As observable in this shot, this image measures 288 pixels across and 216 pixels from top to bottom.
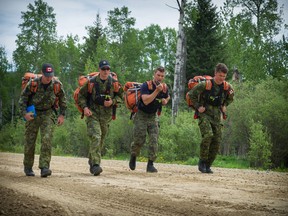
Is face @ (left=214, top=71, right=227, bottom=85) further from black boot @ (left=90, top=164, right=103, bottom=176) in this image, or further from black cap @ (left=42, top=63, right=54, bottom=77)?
black cap @ (left=42, top=63, right=54, bottom=77)

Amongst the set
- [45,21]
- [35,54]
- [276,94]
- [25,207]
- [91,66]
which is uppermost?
[45,21]

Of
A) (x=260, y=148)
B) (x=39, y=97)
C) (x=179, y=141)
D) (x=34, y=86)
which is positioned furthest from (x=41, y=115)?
(x=179, y=141)

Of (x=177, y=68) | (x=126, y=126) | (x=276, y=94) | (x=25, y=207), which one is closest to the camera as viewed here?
(x=25, y=207)

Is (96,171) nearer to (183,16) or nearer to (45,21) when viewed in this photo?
(183,16)

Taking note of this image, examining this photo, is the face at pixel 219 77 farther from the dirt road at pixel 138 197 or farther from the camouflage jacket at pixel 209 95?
the dirt road at pixel 138 197

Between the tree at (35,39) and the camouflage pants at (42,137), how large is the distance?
4215cm

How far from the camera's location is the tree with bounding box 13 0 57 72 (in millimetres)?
50312

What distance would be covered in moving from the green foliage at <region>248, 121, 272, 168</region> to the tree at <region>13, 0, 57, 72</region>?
121 feet

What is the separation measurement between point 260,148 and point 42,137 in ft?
36.5

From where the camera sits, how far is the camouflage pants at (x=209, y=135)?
1087 centimetres

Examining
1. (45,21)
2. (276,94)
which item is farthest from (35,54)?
(276,94)

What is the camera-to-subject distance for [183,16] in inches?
918

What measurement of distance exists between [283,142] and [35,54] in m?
37.8

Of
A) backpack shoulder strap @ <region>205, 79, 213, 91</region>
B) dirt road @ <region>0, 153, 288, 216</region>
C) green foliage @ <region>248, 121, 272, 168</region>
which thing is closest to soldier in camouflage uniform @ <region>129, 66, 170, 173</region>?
backpack shoulder strap @ <region>205, 79, 213, 91</region>
